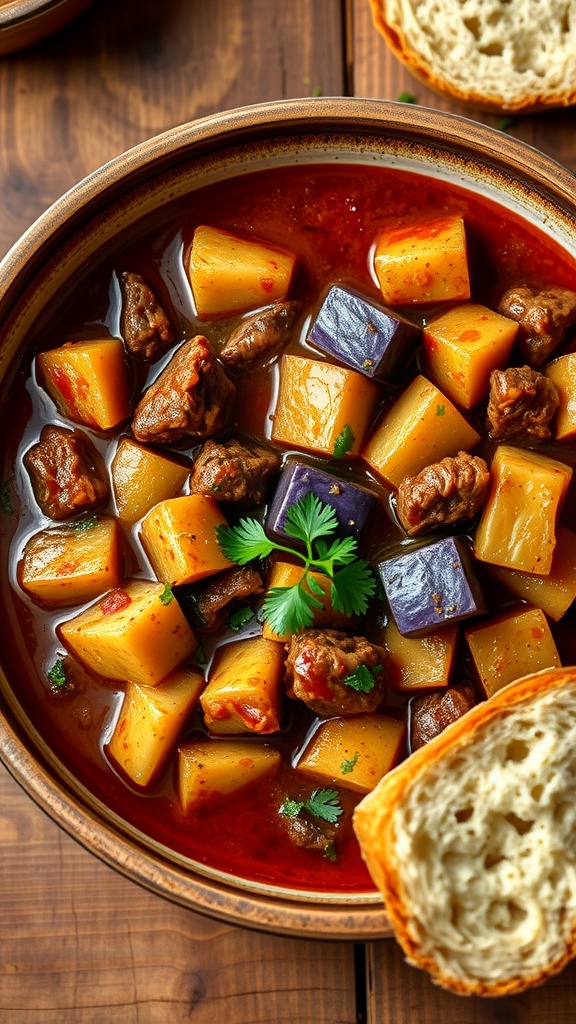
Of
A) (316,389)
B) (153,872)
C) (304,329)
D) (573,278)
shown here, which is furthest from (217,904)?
(573,278)

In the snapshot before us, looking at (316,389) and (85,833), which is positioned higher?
(316,389)

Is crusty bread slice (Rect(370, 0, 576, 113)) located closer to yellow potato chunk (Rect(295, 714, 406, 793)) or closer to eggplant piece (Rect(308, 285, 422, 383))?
eggplant piece (Rect(308, 285, 422, 383))

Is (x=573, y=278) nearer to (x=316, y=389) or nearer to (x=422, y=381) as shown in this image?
(x=422, y=381)

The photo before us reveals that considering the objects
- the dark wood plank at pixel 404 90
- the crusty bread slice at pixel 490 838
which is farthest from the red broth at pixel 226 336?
the dark wood plank at pixel 404 90

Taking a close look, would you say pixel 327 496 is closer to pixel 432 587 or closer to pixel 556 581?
pixel 432 587

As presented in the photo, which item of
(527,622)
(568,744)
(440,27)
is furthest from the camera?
(440,27)

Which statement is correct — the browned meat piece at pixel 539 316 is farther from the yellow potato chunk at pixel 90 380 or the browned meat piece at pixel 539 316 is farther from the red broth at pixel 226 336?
the yellow potato chunk at pixel 90 380

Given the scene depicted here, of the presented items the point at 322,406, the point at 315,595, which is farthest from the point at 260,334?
the point at 315,595
